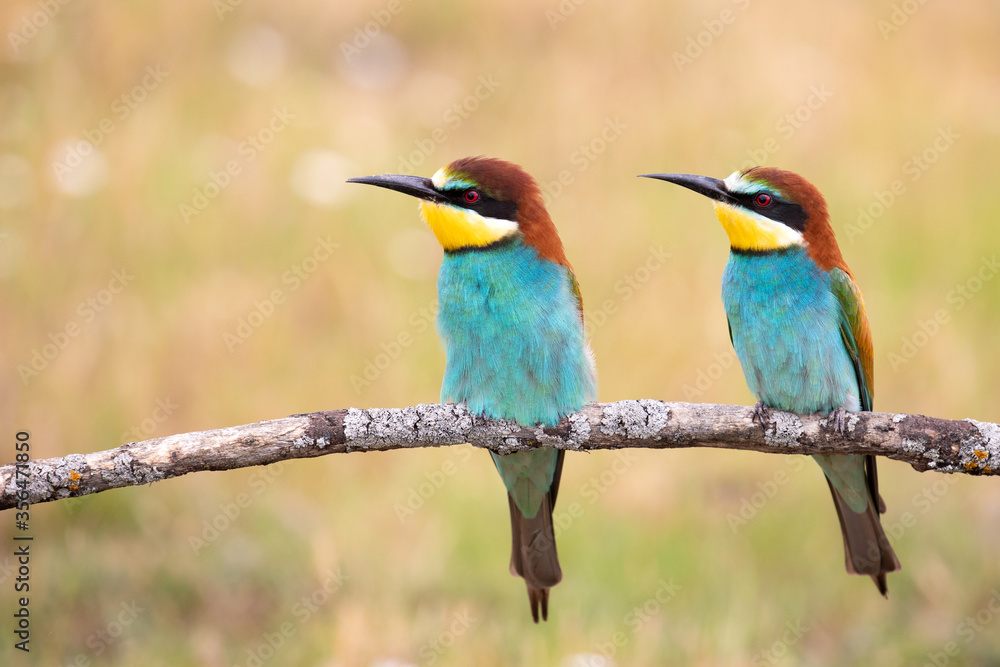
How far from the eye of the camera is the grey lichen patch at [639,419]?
7.04 feet

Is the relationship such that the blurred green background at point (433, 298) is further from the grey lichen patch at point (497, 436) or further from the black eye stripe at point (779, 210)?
the black eye stripe at point (779, 210)

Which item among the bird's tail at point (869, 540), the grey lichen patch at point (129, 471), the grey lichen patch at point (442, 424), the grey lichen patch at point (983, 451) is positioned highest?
the grey lichen patch at point (442, 424)

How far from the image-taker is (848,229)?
4.96m

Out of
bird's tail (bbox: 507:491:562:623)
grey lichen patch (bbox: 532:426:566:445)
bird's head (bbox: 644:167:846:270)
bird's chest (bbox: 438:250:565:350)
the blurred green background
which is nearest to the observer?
grey lichen patch (bbox: 532:426:566:445)

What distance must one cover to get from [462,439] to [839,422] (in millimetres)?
896

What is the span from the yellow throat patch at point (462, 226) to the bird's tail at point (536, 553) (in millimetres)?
789

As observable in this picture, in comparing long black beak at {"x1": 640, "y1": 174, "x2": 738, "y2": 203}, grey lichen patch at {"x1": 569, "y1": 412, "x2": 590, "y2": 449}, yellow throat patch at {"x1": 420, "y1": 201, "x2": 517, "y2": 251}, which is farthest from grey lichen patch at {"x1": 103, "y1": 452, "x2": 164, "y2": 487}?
long black beak at {"x1": 640, "y1": 174, "x2": 738, "y2": 203}

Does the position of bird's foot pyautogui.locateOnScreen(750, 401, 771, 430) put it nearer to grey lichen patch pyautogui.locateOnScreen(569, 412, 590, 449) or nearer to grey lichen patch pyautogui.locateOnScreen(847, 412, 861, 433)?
grey lichen patch pyautogui.locateOnScreen(847, 412, 861, 433)

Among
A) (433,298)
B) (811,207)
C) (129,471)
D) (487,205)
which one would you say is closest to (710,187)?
(811,207)

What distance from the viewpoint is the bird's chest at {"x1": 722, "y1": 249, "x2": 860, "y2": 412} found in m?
2.72

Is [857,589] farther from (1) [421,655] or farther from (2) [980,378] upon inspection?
(1) [421,655]

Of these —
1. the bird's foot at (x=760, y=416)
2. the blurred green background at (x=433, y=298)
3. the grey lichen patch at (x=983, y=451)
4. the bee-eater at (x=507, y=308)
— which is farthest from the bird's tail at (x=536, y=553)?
the grey lichen patch at (x=983, y=451)

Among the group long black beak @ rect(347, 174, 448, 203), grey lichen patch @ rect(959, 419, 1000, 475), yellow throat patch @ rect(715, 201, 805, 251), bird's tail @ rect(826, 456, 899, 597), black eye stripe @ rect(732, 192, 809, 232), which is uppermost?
long black beak @ rect(347, 174, 448, 203)

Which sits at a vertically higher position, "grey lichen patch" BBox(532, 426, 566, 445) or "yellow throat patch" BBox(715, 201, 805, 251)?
"yellow throat patch" BBox(715, 201, 805, 251)
